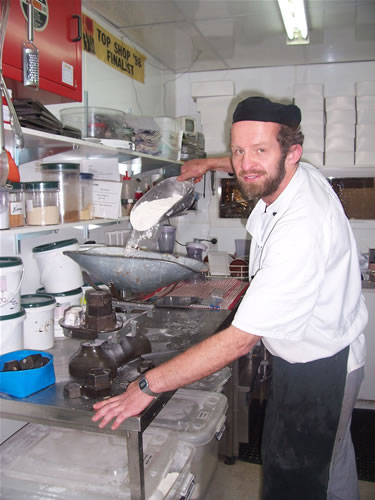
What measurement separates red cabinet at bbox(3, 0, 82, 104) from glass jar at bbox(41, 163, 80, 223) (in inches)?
10.4

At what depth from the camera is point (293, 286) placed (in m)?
1.21

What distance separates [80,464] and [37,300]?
0.60 meters

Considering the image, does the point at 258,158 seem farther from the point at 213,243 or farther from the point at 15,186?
the point at 213,243

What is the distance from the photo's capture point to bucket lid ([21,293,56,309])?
1590 millimetres

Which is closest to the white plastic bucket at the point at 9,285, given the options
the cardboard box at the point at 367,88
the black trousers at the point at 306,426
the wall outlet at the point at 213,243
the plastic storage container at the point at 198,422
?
the plastic storage container at the point at 198,422

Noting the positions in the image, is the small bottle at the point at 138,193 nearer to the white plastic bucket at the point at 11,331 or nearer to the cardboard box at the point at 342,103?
the white plastic bucket at the point at 11,331

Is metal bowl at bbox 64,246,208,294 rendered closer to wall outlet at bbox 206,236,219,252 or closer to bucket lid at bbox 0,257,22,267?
bucket lid at bbox 0,257,22,267

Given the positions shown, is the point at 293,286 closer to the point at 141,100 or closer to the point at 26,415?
the point at 26,415

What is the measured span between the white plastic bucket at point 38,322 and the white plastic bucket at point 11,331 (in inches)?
3.0

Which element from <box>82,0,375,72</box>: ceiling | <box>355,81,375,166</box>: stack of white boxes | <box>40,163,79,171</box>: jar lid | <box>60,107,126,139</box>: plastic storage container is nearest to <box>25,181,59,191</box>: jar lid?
<box>40,163,79,171</box>: jar lid

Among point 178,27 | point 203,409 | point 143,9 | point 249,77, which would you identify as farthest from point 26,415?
point 249,77

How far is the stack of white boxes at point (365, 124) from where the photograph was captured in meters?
3.23

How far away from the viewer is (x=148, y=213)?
1707 millimetres

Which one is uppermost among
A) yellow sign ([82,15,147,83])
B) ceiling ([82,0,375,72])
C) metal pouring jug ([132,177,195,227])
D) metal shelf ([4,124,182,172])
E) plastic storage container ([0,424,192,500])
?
ceiling ([82,0,375,72])
